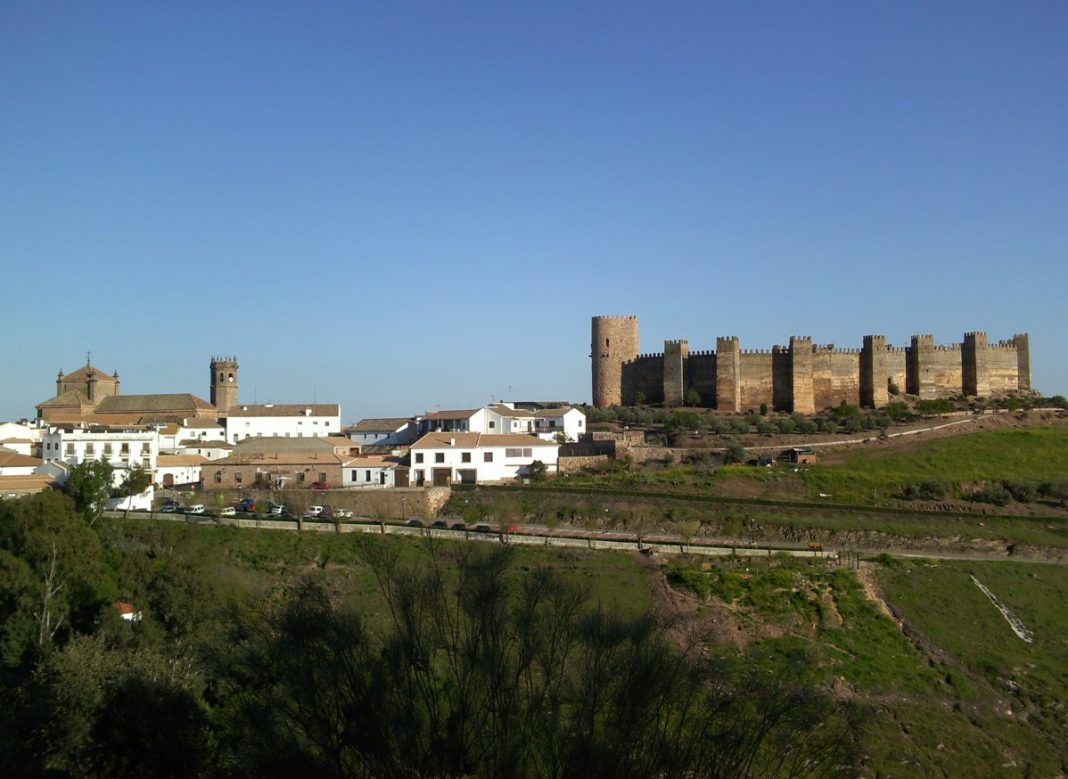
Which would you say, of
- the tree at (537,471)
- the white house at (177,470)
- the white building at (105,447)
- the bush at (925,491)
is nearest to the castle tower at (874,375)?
the bush at (925,491)

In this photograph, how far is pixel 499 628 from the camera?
1048cm

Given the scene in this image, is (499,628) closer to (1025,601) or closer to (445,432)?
(1025,601)

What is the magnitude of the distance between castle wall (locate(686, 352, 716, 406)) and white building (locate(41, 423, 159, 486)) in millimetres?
28324

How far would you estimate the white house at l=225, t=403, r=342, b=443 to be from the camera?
53281 mm

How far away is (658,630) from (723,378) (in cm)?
4520

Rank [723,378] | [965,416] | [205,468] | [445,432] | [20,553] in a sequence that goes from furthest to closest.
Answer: [723,378], [965,416], [445,432], [205,468], [20,553]

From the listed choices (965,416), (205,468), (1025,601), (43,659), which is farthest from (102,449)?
(965,416)

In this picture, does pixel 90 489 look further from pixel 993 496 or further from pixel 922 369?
pixel 922 369

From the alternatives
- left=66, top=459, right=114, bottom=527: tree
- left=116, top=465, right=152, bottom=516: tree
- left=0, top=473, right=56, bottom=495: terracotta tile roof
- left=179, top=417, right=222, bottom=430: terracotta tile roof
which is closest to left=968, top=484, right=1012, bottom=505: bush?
left=116, top=465, right=152, bottom=516: tree

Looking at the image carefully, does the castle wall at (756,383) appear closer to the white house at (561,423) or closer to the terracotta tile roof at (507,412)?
the white house at (561,423)

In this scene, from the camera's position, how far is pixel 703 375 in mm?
56688

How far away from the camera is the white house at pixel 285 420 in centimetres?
5328

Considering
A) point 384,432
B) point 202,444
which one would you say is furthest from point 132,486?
point 384,432

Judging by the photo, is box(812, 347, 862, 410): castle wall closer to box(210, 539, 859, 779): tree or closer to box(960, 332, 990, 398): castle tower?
box(960, 332, 990, 398): castle tower
